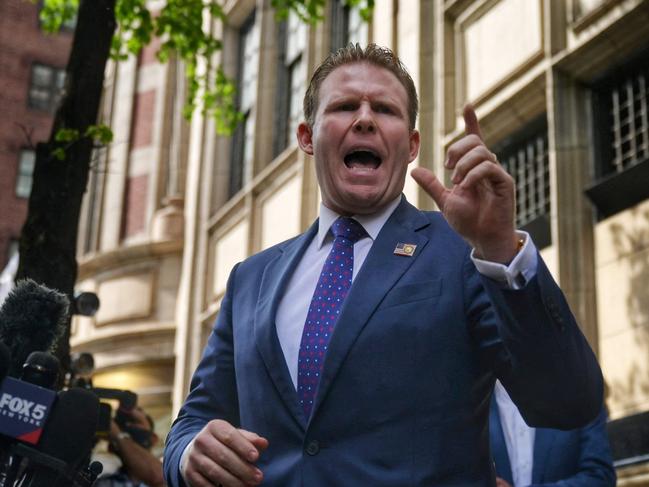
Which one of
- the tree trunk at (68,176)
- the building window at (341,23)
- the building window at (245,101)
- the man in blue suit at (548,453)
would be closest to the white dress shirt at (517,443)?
the man in blue suit at (548,453)

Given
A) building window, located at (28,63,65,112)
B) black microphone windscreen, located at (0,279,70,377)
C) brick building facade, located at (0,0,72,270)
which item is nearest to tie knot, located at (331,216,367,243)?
black microphone windscreen, located at (0,279,70,377)

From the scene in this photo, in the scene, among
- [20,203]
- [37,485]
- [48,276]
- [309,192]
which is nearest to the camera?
A: [37,485]

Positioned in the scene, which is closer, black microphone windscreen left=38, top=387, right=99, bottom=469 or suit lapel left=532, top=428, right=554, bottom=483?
black microphone windscreen left=38, top=387, right=99, bottom=469

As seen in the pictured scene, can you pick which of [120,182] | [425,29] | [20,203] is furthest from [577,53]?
[20,203]

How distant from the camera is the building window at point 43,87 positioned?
1732 inches

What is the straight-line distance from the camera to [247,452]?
285cm

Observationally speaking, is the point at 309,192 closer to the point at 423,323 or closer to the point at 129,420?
the point at 129,420

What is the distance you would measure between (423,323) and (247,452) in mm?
560

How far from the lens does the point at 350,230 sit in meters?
3.41

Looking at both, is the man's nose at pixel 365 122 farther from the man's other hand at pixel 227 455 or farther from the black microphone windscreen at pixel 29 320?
the black microphone windscreen at pixel 29 320

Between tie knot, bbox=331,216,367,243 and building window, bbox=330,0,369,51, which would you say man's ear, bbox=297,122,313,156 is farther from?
building window, bbox=330,0,369,51

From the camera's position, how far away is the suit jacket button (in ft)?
9.78

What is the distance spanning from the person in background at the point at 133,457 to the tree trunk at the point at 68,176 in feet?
2.44

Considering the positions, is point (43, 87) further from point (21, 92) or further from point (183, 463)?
point (183, 463)
